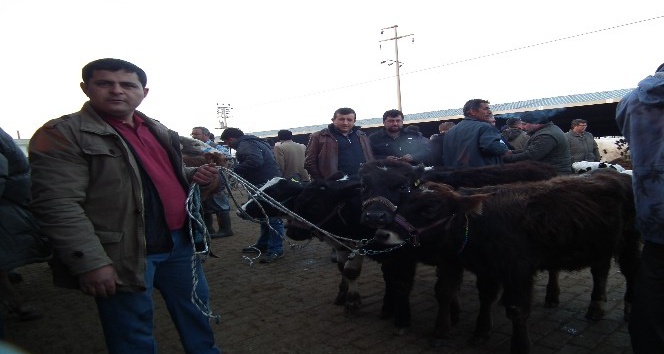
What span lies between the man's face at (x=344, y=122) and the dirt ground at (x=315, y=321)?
2.31 meters

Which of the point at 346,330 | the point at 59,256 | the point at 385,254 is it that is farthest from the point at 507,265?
the point at 59,256

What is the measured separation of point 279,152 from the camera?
855 cm

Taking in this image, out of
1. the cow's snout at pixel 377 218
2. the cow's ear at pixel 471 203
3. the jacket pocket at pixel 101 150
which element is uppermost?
the jacket pocket at pixel 101 150

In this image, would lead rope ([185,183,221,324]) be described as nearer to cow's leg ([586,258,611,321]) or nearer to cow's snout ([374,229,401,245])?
cow's snout ([374,229,401,245])

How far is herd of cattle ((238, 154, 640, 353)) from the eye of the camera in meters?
3.49

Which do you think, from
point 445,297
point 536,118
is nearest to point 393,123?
point 536,118

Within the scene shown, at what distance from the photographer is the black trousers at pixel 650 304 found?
2539 mm

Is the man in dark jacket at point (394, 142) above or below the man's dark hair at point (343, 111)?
below

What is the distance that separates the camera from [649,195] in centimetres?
249

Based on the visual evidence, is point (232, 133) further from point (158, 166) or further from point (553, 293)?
point (553, 293)

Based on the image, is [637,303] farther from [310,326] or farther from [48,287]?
[48,287]

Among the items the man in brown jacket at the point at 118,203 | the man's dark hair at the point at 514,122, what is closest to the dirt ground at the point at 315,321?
the man in brown jacket at the point at 118,203

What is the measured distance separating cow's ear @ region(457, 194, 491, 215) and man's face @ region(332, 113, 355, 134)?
2.87 m

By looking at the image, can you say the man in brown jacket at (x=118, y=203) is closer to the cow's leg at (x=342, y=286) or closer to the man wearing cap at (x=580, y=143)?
the cow's leg at (x=342, y=286)
